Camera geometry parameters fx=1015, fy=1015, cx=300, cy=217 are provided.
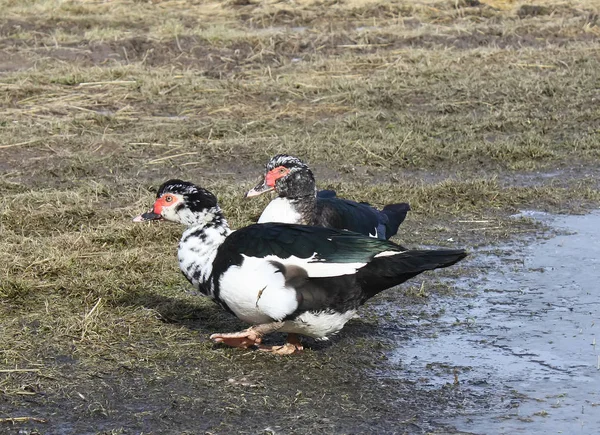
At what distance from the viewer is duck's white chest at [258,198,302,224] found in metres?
5.79

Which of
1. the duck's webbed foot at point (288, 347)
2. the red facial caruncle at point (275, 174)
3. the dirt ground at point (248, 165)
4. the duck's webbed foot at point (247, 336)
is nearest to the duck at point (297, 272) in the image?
the duck's webbed foot at point (247, 336)

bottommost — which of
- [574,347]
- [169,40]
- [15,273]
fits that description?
[574,347]

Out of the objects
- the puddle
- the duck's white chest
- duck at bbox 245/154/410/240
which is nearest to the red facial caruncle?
duck at bbox 245/154/410/240

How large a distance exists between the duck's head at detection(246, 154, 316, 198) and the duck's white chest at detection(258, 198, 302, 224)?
0.05 meters

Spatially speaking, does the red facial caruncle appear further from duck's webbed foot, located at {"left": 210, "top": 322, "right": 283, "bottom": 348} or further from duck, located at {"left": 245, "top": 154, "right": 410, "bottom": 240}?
duck's webbed foot, located at {"left": 210, "top": 322, "right": 283, "bottom": 348}

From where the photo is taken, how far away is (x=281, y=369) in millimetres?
4816

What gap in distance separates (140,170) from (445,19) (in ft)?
31.2

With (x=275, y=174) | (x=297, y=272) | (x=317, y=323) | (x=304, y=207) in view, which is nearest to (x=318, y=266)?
(x=297, y=272)

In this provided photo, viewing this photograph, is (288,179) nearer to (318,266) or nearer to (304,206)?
(304,206)

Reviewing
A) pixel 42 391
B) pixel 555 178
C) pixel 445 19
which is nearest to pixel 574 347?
pixel 42 391

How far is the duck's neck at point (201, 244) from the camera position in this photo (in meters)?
4.86

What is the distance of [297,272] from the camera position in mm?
4707

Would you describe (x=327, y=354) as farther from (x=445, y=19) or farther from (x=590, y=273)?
(x=445, y=19)

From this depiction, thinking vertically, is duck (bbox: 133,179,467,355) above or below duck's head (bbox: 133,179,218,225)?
below
